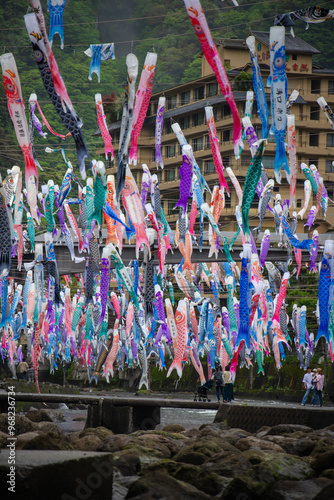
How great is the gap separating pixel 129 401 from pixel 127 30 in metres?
89.5

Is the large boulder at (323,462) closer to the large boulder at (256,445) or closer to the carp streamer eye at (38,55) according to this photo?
the large boulder at (256,445)

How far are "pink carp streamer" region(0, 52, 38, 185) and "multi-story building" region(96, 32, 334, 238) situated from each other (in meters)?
40.8

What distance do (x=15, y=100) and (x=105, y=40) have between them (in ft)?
263

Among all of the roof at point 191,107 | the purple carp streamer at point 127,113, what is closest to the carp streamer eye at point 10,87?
the purple carp streamer at point 127,113

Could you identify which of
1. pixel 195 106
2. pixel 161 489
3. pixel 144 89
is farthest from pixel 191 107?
pixel 161 489

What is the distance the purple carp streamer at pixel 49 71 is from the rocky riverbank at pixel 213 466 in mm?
6255

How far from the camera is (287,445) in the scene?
48.4 feet

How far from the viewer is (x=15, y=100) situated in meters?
16.3

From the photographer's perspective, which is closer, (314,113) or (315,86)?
(315,86)

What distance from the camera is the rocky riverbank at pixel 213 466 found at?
9.52 meters

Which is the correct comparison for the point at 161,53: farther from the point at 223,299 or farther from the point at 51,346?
the point at 51,346

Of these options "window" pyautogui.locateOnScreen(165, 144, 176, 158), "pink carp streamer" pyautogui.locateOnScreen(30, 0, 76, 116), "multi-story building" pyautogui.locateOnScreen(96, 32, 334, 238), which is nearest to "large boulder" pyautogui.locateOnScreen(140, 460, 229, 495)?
"pink carp streamer" pyautogui.locateOnScreen(30, 0, 76, 116)

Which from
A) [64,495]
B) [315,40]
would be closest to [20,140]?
[64,495]

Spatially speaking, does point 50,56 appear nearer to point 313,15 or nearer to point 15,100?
point 15,100
